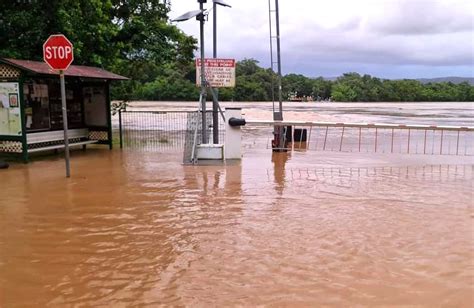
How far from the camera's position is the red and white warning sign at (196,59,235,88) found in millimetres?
13055

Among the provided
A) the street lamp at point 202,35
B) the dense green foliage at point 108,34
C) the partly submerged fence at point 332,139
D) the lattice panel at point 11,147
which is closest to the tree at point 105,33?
the dense green foliage at point 108,34

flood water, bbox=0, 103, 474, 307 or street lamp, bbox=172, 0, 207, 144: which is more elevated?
street lamp, bbox=172, 0, 207, 144

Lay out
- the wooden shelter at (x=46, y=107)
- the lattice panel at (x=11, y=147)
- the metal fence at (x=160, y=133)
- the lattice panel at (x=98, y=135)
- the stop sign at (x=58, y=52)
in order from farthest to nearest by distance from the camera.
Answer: the lattice panel at (x=98, y=135) → the metal fence at (x=160, y=133) → the lattice panel at (x=11, y=147) → the wooden shelter at (x=46, y=107) → the stop sign at (x=58, y=52)

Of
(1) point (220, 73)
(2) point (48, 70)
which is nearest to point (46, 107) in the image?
(2) point (48, 70)

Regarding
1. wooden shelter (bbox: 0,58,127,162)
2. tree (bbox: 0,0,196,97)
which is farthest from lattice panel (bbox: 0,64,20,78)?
tree (bbox: 0,0,196,97)

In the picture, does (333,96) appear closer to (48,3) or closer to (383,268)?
(48,3)

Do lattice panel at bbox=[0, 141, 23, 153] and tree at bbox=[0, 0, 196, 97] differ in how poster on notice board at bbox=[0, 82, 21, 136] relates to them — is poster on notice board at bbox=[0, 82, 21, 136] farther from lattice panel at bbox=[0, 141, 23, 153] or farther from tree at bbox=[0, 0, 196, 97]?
tree at bbox=[0, 0, 196, 97]

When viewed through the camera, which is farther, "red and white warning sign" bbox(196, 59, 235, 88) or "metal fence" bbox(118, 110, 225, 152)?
"metal fence" bbox(118, 110, 225, 152)

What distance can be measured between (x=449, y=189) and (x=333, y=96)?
8060 centimetres

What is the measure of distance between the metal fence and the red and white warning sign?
2.88 feet

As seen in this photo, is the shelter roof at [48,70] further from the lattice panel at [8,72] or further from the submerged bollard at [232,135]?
the submerged bollard at [232,135]

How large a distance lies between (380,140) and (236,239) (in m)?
15.5

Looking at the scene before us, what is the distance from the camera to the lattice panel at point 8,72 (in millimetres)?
12258

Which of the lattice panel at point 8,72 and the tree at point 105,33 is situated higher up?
the tree at point 105,33
